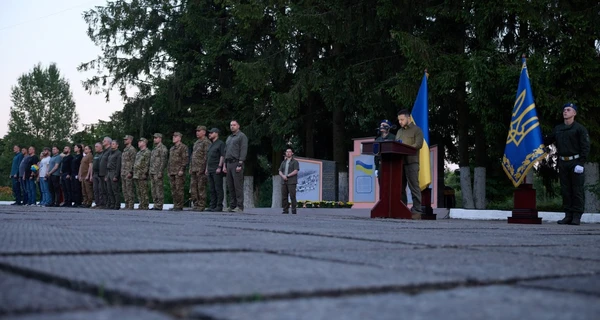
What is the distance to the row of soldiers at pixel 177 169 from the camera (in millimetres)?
16297

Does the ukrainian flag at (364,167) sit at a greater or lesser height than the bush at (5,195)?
greater

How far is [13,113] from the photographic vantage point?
282 ft

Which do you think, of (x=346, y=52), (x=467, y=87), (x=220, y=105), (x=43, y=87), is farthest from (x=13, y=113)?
(x=467, y=87)

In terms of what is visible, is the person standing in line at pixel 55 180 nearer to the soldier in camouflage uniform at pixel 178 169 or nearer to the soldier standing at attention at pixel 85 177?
the soldier standing at attention at pixel 85 177

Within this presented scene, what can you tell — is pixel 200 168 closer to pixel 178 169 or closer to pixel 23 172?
pixel 178 169

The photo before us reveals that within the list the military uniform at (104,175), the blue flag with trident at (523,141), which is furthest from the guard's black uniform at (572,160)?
the military uniform at (104,175)

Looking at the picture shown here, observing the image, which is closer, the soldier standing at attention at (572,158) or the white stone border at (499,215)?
the soldier standing at attention at (572,158)

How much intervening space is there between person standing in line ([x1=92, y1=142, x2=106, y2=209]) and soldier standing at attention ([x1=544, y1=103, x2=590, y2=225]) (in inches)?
503

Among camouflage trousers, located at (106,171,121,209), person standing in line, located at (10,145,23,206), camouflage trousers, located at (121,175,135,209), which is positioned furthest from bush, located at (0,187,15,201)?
camouflage trousers, located at (121,175,135,209)

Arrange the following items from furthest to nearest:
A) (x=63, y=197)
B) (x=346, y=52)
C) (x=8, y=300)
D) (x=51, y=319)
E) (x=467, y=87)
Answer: (x=346, y=52) → (x=63, y=197) → (x=467, y=87) → (x=8, y=300) → (x=51, y=319)

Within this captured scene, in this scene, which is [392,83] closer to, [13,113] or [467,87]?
[467,87]

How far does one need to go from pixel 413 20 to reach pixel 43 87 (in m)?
72.5

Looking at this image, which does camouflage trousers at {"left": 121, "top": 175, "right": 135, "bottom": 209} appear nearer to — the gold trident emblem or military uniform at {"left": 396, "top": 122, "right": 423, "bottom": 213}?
military uniform at {"left": 396, "top": 122, "right": 423, "bottom": 213}

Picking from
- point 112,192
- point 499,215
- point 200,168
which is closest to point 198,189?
point 200,168
